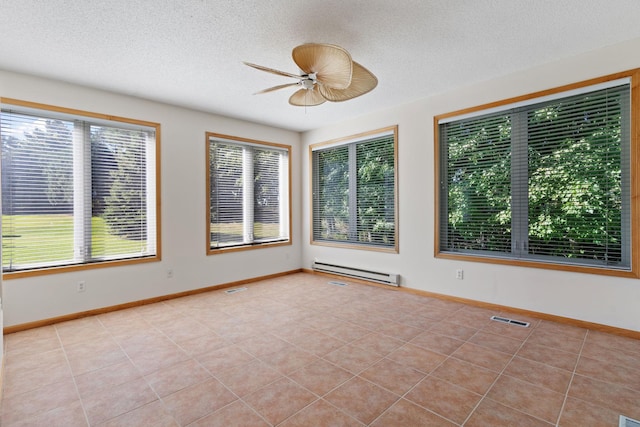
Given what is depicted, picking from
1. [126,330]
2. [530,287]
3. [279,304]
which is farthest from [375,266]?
[126,330]

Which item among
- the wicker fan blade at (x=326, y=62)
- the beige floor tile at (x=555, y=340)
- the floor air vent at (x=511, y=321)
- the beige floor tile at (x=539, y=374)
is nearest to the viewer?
the beige floor tile at (x=539, y=374)

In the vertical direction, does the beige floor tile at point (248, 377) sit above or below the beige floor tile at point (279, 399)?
above

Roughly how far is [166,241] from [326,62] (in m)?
3.24

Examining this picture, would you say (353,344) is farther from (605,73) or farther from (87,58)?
(87,58)

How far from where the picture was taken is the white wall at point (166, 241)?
3.30 meters

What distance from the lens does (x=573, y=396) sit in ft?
6.49

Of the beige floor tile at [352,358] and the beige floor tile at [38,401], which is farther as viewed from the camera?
the beige floor tile at [352,358]

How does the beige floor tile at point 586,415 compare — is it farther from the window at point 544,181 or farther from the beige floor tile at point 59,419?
the beige floor tile at point 59,419

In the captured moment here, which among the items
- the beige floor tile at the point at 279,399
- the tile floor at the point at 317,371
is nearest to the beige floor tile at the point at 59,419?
the tile floor at the point at 317,371

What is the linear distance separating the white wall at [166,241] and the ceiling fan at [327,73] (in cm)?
214

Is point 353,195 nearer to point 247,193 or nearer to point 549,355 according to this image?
point 247,193

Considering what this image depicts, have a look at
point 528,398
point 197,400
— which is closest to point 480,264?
point 528,398

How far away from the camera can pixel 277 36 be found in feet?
8.73

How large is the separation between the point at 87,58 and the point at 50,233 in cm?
192
